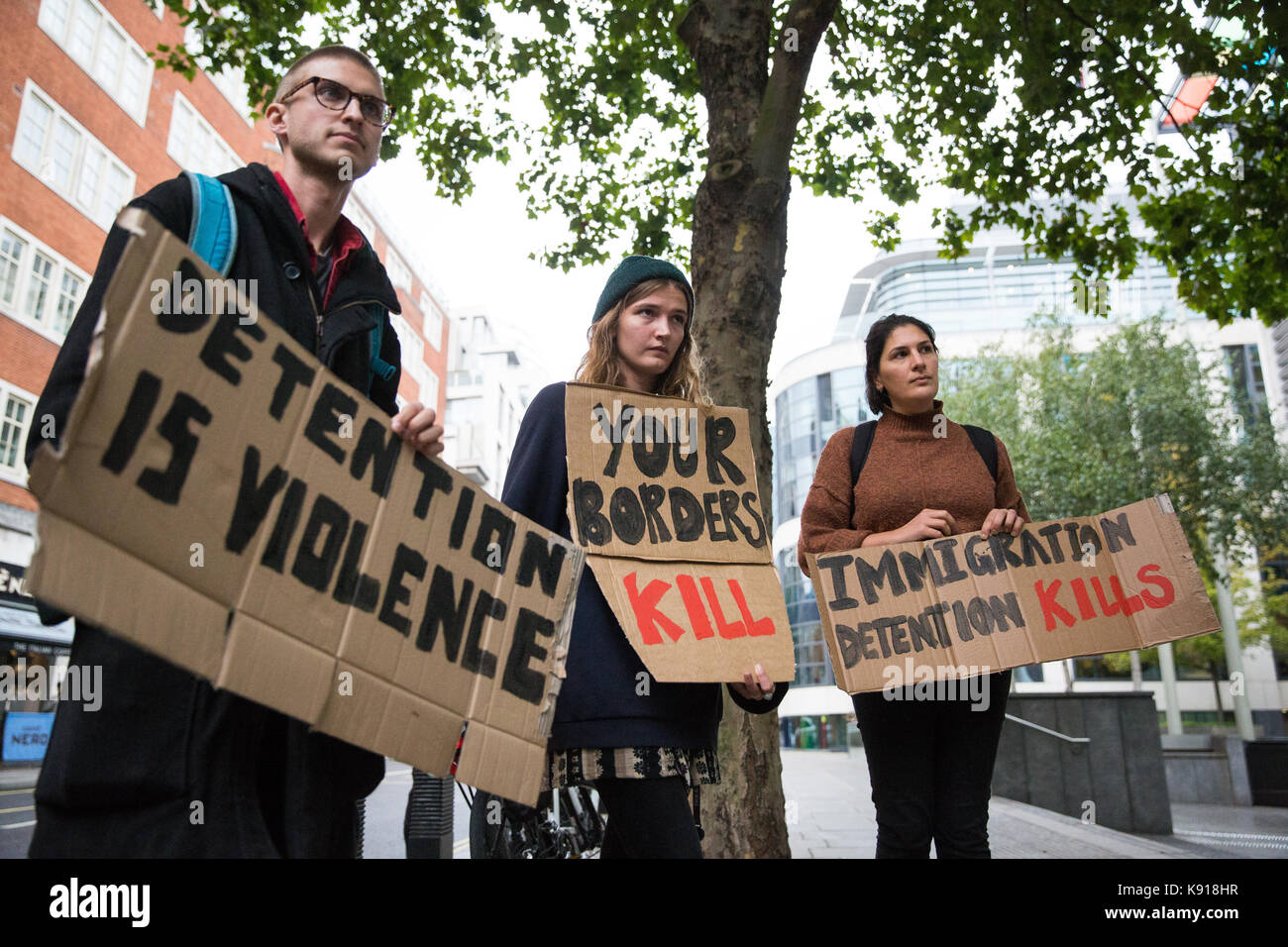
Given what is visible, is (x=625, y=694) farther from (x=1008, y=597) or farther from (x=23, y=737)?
(x=23, y=737)

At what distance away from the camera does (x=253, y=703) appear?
1.64 metres

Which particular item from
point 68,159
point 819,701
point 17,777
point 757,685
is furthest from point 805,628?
point 757,685

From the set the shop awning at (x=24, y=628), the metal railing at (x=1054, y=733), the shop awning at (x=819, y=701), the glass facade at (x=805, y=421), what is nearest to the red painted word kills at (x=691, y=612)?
the metal railing at (x=1054, y=733)

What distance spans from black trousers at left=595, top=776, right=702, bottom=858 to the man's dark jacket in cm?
61

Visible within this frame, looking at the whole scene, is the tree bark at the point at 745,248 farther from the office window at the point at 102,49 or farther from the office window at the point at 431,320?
the office window at the point at 431,320

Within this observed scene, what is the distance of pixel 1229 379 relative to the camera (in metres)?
23.5

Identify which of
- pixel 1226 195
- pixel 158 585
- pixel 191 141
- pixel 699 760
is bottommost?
pixel 699 760

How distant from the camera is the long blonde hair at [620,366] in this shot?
2658 millimetres

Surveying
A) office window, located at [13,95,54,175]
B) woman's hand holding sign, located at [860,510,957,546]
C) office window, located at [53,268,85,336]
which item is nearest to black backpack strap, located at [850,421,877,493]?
woman's hand holding sign, located at [860,510,957,546]

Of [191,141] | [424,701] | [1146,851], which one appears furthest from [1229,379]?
[191,141]

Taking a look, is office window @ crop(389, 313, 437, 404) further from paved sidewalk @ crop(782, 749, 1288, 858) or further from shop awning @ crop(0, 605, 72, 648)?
paved sidewalk @ crop(782, 749, 1288, 858)

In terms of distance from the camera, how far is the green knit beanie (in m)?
2.66
